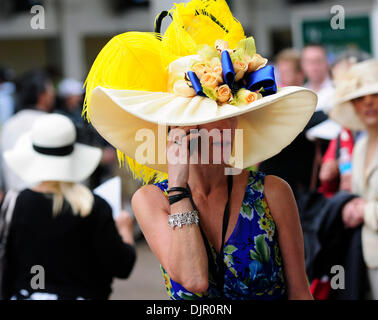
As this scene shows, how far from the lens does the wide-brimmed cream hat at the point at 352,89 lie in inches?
171

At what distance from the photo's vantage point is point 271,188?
8.07 ft

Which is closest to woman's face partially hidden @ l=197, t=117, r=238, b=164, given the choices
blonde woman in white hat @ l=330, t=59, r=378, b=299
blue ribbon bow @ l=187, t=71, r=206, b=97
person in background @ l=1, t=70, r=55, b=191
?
blue ribbon bow @ l=187, t=71, r=206, b=97

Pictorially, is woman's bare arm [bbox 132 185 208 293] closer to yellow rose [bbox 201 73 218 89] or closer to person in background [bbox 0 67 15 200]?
yellow rose [bbox 201 73 218 89]

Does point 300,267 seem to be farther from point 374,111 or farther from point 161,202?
point 374,111

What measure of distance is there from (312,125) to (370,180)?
2.97ft

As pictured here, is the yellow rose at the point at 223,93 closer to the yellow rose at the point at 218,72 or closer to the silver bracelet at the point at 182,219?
the yellow rose at the point at 218,72

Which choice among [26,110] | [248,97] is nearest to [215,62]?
[248,97]

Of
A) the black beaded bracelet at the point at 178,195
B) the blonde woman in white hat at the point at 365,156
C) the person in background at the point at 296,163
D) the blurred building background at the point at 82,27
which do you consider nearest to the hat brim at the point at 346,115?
the blonde woman in white hat at the point at 365,156

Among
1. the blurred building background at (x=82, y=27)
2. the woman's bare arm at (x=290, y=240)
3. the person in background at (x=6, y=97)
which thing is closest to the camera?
the woman's bare arm at (x=290, y=240)

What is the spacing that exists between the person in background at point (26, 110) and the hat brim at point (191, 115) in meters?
3.93
